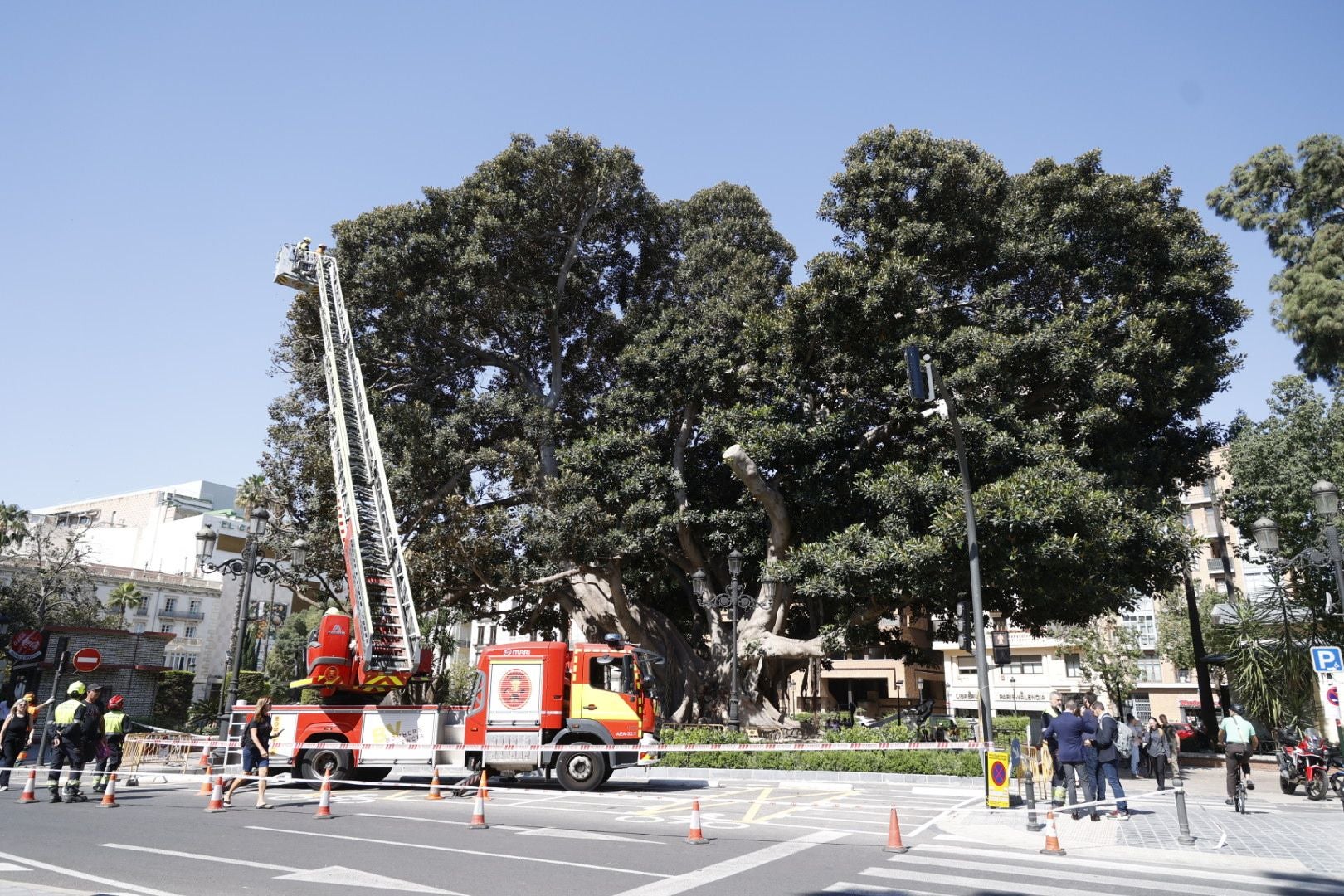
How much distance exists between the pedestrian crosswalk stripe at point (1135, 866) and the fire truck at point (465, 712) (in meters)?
7.11

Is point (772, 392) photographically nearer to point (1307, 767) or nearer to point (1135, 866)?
point (1307, 767)

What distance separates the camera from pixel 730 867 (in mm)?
8414

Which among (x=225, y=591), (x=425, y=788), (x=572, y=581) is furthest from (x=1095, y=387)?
(x=225, y=591)

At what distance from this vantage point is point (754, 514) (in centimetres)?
2498

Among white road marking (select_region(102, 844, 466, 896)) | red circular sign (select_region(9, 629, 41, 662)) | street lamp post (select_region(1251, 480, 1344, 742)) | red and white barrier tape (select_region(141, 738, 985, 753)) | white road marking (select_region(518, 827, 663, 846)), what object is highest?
street lamp post (select_region(1251, 480, 1344, 742))

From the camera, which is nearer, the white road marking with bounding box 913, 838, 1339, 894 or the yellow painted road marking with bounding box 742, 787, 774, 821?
the white road marking with bounding box 913, 838, 1339, 894

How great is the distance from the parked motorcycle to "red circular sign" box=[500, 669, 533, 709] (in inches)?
561

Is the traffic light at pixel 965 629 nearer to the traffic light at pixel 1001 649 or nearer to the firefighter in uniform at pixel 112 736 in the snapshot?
the traffic light at pixel 1001 649

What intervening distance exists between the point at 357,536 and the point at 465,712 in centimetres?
536

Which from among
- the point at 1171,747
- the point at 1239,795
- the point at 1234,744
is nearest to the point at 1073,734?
the point at 1239,795

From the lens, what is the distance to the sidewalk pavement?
29.9 ft

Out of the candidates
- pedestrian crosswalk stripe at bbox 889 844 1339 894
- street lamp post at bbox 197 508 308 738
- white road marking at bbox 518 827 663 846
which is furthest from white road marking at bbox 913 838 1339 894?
street lamp post at bbox 197 508 308 738

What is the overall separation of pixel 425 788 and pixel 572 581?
10485 mm

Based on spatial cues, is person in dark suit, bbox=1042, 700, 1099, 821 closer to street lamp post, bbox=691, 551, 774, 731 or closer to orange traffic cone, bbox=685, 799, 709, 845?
orange traffic cone, bbox=685, 799, 709, 845
